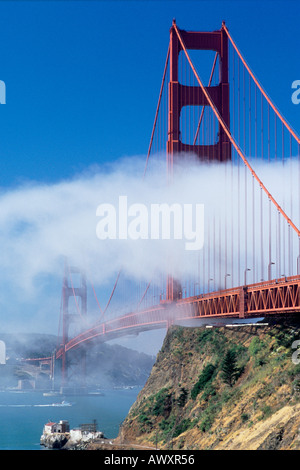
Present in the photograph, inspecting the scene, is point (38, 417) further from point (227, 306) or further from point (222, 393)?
point (227, 306)

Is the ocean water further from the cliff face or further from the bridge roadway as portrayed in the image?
the cliff face

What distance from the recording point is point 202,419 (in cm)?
6253

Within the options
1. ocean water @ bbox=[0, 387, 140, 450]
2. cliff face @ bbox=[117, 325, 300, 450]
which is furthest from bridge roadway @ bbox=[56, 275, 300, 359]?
ocean water @ bbox=[0, 387, 140, 450]

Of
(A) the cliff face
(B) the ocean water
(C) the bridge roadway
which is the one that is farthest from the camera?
(B) the ocean water

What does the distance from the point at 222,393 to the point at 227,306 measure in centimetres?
754

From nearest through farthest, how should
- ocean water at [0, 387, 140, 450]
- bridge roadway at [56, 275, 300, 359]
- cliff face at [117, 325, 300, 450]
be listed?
bridge roadway at [56, 275, 300, 359] < cliff face at [117, 325, 300, 450] < ocean water at [0, 387, 140, 450]

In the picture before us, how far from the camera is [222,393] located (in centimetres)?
6406

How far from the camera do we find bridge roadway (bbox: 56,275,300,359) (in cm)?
4959

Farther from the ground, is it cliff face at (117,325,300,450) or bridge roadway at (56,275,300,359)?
bridge roadway at (56,275,300,359)

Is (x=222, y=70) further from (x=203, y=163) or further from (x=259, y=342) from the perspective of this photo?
(x=259, y=342)

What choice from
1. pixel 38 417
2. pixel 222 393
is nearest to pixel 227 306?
pixel 222 393

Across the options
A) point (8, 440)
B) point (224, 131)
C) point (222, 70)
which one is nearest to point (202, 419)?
point (224, 131)

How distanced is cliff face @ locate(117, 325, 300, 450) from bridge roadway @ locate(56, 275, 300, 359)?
2891 mm

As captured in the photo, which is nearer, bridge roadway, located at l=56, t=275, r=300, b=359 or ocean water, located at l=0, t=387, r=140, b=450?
bridge roadway, located at l=56, t=275, r=300, b=359
